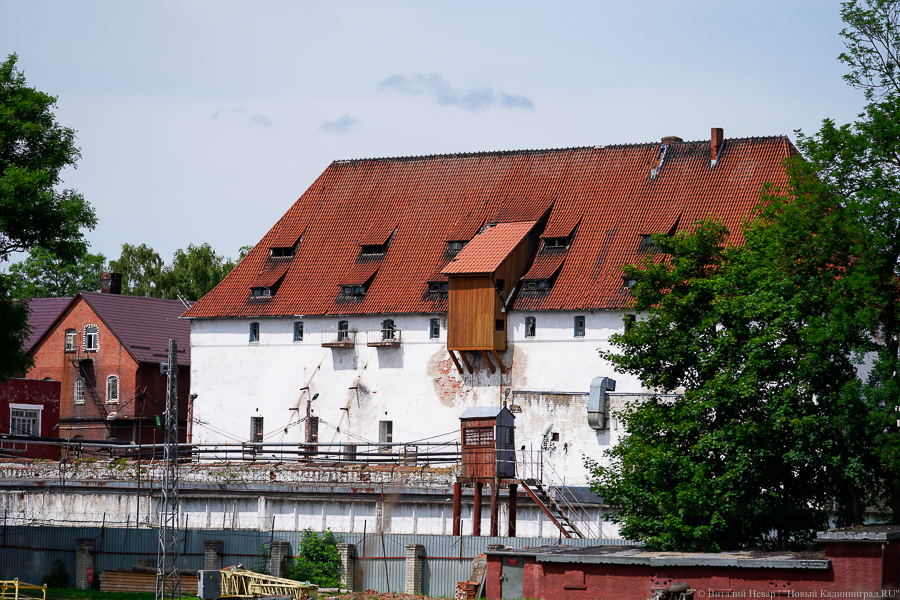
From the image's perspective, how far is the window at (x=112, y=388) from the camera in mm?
66456

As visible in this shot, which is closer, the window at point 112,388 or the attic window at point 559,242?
the attic window at point 559,242

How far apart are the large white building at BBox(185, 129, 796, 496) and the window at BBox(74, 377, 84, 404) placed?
9834mm

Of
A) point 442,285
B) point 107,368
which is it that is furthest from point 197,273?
point 442,285

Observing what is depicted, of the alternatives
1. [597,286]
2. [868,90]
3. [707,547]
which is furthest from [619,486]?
[597,286]

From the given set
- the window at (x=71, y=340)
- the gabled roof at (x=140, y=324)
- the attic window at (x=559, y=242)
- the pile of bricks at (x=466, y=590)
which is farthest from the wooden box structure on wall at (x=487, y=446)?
the window at (x=71, y=340)

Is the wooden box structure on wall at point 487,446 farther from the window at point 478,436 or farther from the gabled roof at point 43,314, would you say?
the gabled roof at point 43,314

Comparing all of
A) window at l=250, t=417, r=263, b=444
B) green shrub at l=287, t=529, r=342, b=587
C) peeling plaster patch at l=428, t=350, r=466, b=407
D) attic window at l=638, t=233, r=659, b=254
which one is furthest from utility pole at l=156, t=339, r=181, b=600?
attic window at l=638, t=233, r=659, b=254

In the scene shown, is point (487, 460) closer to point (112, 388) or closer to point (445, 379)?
point (445, 379)

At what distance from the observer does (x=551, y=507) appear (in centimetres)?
4181

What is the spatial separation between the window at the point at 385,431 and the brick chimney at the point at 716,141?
17740mm

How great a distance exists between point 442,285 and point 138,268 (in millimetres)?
46524

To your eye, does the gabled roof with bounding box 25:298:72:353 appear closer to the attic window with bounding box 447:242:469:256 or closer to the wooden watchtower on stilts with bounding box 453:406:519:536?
the attic window with bounding box 447:242:469:256

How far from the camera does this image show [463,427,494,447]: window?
136 ft

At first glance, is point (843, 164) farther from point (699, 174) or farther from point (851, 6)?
point (699, 174)
